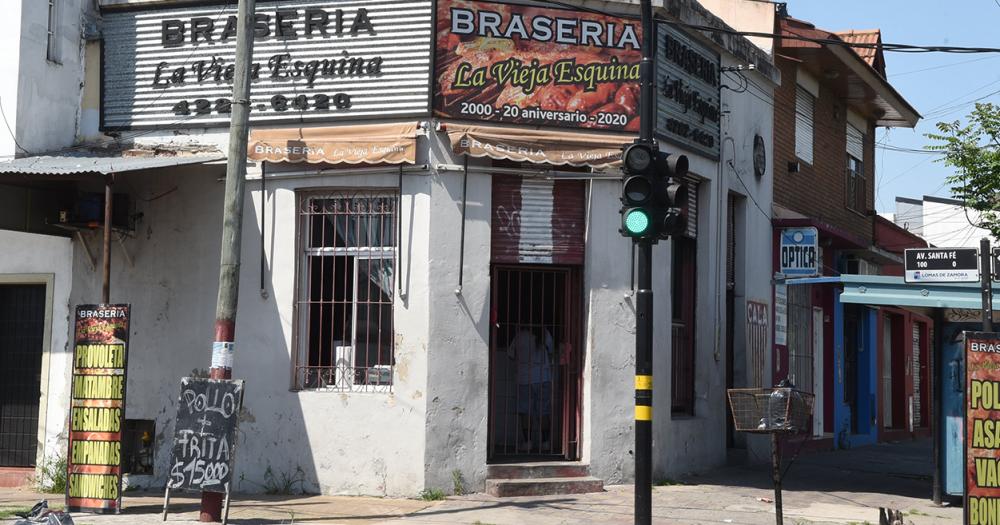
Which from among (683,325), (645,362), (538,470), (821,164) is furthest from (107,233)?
(821,164)

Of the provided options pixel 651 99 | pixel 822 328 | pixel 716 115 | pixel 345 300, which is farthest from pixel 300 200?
pixel 822 328

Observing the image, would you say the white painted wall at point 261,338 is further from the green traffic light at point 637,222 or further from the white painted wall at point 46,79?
the green traffic light at point 637,222

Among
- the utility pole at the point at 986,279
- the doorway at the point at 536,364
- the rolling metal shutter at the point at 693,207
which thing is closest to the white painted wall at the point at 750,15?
the rolling metal shutter at the point at 693,207

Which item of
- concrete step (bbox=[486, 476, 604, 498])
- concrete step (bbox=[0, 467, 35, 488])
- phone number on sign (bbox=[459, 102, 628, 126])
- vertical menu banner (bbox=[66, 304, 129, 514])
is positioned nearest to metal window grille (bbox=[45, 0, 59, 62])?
vertical menu banner (bbox=[66, 304, 129, 514])

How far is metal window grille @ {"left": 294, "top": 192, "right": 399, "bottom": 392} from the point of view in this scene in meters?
13.4

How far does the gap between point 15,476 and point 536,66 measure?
8066mm

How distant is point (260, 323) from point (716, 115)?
6.81 meters

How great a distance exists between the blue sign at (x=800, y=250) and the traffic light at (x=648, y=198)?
28.1ft

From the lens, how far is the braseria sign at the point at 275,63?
13.3 m

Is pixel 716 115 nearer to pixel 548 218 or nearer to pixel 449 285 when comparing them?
pixel 548 218

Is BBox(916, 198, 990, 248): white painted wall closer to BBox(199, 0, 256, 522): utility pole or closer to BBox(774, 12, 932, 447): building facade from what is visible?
BBox(774, 12, 932, 447): building facade

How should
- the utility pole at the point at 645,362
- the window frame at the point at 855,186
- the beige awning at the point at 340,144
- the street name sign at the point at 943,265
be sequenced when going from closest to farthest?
the utility pole at the point at 645,362
the street name sign at the point at 943,265
the beige awning at the point at 340,144
the window frame at the point at 855,186

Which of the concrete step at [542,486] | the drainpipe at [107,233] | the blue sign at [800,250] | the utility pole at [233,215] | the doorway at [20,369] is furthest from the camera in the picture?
the blue sign at [800,250]

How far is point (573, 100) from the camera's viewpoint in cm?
1360
